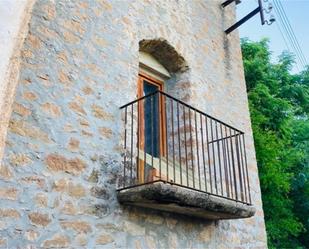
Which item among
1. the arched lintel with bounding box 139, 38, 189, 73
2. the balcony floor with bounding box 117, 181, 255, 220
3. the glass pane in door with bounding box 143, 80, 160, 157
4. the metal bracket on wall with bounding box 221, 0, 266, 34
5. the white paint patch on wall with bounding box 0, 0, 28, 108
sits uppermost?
the metal bracket on wall with bounding box 221, 0, 266, 34

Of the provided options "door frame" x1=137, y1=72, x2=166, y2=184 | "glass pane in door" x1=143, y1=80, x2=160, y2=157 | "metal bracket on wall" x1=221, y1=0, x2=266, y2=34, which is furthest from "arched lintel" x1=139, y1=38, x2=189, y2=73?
"metal bracket on wall" x1=221, y1=0, x2=266, y2=34

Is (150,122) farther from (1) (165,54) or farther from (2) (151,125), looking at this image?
(1) (165,54)

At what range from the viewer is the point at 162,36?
3.91 meters

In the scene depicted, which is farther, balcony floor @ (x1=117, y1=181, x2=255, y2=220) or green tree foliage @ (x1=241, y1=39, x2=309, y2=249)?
green tree foliage @ (x1=241, y1=39, x2=309, y2=249)

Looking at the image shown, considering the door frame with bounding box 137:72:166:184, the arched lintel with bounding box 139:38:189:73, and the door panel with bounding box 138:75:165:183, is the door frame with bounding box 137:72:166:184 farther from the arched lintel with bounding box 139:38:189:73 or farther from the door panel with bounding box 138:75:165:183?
the arched lintel with bounding box 139:38:189:73

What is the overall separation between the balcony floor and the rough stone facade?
0.38 ft

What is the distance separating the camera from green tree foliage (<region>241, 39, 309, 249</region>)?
6684mm

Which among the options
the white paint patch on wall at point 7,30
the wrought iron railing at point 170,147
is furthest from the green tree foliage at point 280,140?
the white paint patch on wall at point 7,30

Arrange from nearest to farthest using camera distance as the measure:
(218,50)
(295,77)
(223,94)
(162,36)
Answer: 1. (162,36)
2. (223,94)
3. (218,50)
4. (295,77)

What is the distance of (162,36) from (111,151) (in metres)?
1.76

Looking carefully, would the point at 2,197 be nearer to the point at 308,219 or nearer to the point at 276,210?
the point at 276,210

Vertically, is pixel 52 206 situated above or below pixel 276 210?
below

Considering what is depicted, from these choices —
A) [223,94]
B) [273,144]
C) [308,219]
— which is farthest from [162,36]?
[308,219]

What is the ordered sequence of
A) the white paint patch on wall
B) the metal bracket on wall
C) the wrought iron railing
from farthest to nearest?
the metal bracket on wall → the wrought iron railing → the white paint patch on wall
